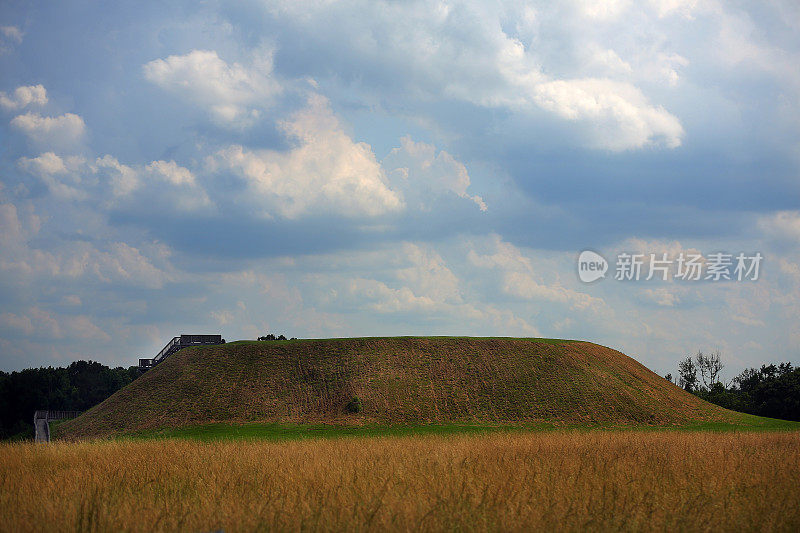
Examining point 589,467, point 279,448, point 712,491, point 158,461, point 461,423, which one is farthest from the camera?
point 461,423

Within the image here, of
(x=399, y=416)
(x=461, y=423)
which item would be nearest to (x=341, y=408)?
(x=399, y=416)

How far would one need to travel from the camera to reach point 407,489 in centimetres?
1345

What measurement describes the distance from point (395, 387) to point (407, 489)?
52963 mm

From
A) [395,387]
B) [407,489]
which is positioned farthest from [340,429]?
[407,489]

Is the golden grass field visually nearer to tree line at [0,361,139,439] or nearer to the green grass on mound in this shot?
the green grass on mound

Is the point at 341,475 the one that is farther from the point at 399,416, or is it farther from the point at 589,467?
the point at 399,416

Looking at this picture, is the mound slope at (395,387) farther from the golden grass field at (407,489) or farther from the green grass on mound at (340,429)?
the golden grass field at (407,489)

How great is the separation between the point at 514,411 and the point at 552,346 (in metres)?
18.1

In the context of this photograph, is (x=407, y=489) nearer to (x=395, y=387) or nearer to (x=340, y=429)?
(x=340, y=429)

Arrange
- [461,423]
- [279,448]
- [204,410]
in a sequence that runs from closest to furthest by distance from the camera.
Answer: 1. [279,448]
2. [461,423]
3. [204,410]

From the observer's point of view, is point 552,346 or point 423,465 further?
point 552,346

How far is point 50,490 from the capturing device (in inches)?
598

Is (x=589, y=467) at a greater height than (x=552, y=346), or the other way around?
(x=552, y=346)

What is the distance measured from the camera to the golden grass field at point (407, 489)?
11.4 metres
